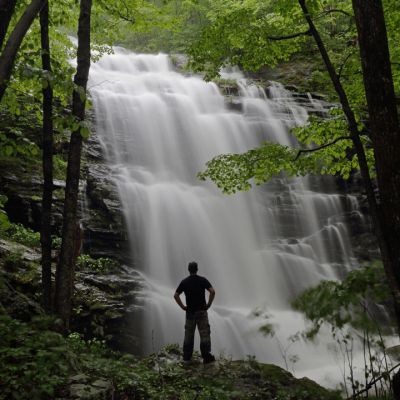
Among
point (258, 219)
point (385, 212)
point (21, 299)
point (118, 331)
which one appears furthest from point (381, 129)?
point (258, 219)

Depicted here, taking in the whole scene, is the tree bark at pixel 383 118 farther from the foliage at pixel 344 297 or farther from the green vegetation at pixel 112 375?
the green vegetation at pixel 112 375

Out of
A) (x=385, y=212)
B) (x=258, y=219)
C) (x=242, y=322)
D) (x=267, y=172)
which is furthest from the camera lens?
(x=258, y=219)

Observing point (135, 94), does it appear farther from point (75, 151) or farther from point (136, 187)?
point (75, 151)

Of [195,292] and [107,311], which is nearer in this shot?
[195,292]

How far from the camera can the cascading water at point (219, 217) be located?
9844 millimetres

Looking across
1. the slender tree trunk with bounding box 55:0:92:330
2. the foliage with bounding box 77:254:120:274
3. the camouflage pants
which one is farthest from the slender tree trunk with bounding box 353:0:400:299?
the foliage with bounding box 77:254:120:274

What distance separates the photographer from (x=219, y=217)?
15.0m

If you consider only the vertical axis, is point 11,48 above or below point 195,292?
above

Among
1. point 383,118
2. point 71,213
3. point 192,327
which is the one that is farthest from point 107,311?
point 383,118

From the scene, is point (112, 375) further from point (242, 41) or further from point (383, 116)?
point (242, 41)

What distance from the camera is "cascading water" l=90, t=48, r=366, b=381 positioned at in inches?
Answer: 388

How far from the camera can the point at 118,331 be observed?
857 centimetres

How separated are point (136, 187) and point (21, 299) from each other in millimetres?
9098

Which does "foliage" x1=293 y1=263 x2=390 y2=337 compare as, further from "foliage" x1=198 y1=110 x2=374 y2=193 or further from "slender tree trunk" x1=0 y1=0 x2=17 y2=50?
"foliage" x1=198 y1=110 x2=374 y2=193
